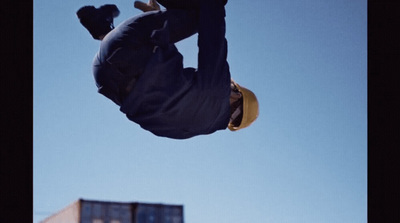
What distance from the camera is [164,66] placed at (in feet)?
11.7

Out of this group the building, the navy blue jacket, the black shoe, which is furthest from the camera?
the building

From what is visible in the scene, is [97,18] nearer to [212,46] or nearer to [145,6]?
[145,6]

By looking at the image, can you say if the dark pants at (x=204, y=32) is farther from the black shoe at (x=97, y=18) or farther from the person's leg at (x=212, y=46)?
the black shoe at (x=97, y=18)

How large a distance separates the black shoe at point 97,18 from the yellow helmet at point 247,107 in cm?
92

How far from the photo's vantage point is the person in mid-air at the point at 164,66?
359 centimetres

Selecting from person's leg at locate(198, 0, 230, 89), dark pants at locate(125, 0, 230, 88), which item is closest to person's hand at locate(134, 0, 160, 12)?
dark pants at locate(125, 0, 230, 88)

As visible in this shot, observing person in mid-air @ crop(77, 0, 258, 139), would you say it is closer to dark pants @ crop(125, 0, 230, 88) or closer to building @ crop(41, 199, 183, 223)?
dark pants @ crop(125, 0, 230, 88)

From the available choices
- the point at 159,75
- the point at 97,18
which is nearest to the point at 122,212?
the point at 97,18

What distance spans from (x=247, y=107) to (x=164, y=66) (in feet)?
2.80

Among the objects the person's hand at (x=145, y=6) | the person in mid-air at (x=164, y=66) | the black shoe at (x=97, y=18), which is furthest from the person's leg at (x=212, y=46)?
the black shoe at (x=97, y=18)

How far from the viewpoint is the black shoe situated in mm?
3898

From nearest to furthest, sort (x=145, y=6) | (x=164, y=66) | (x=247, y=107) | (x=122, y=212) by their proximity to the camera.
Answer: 1. (x=164, y=66)
2. (x=145, y=6)
3. (x=247, y=107)
4. (x=122, y=212)
